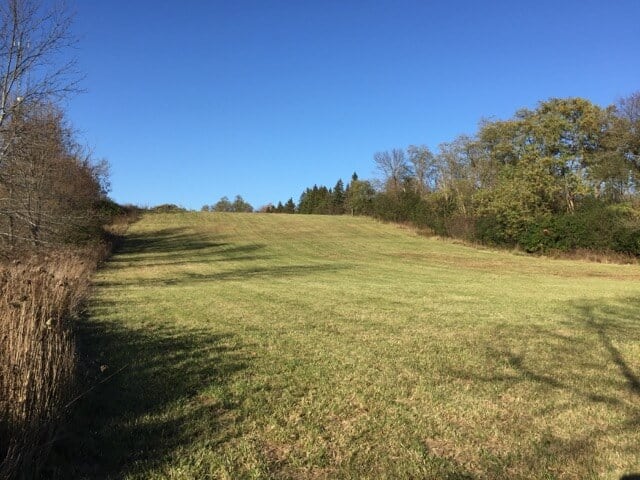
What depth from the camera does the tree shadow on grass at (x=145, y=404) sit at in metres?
3.72

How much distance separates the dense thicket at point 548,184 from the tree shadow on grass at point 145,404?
35.2m

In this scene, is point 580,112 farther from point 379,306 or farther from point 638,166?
point 379,306

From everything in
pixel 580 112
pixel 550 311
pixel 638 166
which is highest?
pixel 580 112

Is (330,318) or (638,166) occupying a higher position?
(638,166)

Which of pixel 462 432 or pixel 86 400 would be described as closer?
pixel 462 432

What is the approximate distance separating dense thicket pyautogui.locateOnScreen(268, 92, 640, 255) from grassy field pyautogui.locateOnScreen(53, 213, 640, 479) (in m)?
26.6

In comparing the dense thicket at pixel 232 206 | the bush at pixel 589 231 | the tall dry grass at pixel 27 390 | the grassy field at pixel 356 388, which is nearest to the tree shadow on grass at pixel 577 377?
the grassy field at pixel 356 388

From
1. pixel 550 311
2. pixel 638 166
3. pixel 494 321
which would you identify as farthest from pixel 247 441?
pixel 638 166

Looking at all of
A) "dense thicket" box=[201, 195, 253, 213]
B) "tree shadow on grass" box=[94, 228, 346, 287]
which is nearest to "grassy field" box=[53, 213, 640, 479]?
"tree shadow on grass" box=[94, 228, 346, 287]

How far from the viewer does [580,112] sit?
4653 centimetres

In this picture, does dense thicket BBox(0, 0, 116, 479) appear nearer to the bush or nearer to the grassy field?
the grassy field

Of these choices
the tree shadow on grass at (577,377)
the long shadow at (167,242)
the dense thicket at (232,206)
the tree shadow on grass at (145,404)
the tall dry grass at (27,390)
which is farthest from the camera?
the dense thicket at (232,206)

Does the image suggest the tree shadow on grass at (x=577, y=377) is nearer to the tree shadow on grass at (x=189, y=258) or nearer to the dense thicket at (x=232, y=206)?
the tree shadow on grass at (x=189, y=258)

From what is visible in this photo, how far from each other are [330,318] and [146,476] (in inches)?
262
